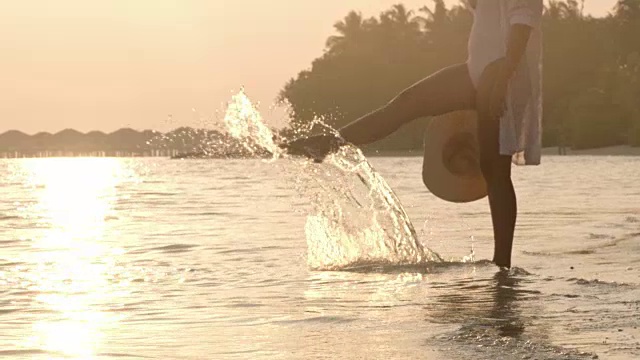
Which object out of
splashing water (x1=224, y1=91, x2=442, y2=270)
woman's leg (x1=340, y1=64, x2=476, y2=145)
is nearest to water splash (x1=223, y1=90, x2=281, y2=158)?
splashing water (x1=224, y1=91, x2=442, y2=270)

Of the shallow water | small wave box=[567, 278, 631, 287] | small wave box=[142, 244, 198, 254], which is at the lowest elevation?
small wave box=[142, 244, 198, 254]

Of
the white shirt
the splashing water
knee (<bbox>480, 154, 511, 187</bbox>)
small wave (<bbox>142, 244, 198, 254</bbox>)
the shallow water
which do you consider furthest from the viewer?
small wave (<bbox>142, 244, 198, 254</bbox>)

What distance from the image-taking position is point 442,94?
27.6 feet

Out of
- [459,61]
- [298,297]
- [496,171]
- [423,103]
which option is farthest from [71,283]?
[459,61]

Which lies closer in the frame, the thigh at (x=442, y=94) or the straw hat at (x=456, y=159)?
the thigh at (x=442, y=94)

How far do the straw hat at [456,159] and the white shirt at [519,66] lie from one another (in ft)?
1.23

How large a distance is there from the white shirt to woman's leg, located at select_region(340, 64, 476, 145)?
0.10 meters

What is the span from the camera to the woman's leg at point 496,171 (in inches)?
327

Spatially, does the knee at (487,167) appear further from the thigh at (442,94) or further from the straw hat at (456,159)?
the straw hat at (456,159)

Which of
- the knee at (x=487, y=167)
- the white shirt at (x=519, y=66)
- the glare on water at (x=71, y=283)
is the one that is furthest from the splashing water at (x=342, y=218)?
the glare on water at (x=71, y=283)

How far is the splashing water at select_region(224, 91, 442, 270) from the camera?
29.8 ft

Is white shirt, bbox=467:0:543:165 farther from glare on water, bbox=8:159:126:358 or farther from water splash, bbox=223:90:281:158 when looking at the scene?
glare on water, bbox=8:159:126:358

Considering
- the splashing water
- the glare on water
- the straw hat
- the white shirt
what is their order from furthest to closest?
the splashing water → the straw hat → the white shirt → the glare on water

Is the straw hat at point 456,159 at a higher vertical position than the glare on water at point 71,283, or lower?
higher
